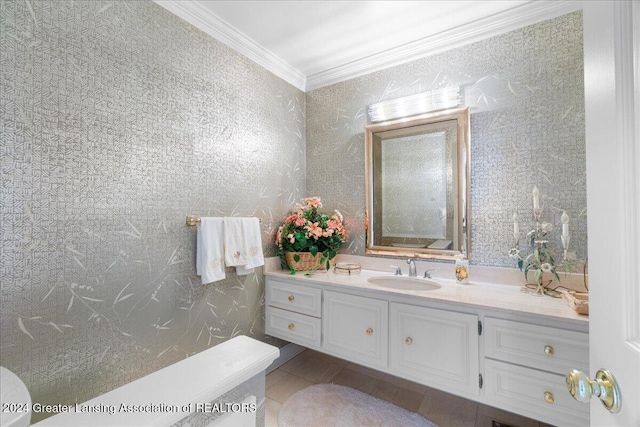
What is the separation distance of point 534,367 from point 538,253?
619mm

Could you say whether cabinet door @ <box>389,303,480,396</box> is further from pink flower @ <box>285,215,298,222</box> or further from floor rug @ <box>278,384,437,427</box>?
pink flower @ <box>285,215,298,222</box>

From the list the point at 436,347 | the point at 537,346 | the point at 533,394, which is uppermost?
the point at 537,346

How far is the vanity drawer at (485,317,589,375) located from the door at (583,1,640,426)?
80cm

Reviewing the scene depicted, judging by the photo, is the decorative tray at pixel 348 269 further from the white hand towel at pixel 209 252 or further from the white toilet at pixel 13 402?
the white toilet at pixel 13 402

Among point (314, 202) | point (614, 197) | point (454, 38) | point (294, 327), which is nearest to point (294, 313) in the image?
point (294, 327)

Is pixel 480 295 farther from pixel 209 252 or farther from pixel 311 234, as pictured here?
pixel 209 252

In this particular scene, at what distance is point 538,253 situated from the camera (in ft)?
5.21

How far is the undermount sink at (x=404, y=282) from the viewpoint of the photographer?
75.7 inches

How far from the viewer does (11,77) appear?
1092 mm

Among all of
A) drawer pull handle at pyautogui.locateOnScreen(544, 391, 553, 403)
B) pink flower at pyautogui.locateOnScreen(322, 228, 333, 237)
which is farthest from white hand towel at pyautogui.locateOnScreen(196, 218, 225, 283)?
drawer pull handle at pyautogui.locateOnScreen(544, 391, 553, 403)

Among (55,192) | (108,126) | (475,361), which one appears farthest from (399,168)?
(55,192)

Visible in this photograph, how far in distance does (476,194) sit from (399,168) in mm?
558

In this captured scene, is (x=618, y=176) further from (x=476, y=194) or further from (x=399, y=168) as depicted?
(x=399, y=168)

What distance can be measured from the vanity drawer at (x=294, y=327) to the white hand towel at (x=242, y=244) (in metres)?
0.41
